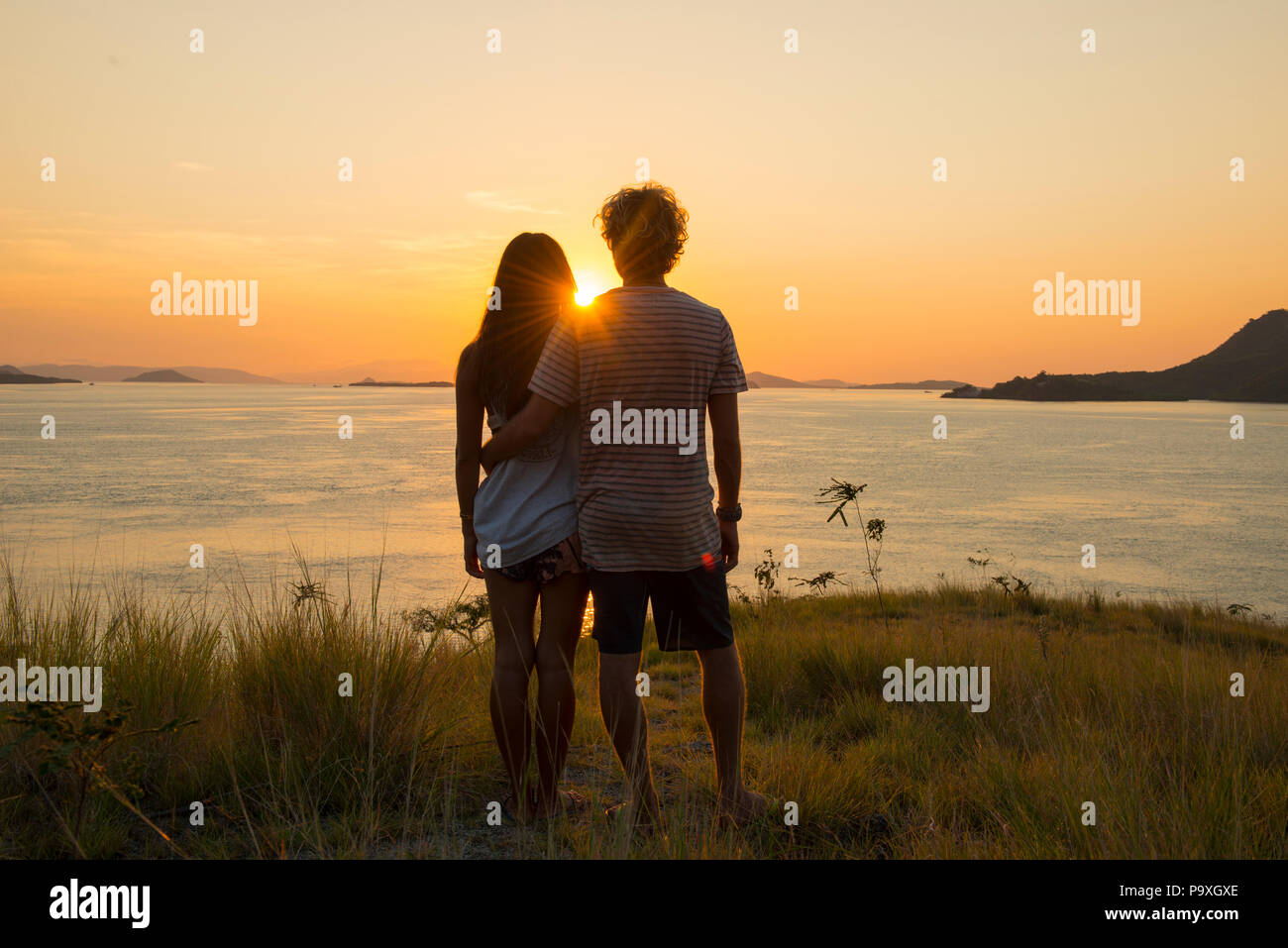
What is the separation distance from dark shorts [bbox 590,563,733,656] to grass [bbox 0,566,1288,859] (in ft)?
1.85

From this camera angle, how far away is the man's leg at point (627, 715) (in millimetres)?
2854

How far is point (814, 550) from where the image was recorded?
16656 millimetres

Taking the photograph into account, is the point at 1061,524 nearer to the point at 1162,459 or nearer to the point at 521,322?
the point at 521,322

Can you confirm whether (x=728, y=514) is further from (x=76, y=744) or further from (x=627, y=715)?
(x=76, y=744)

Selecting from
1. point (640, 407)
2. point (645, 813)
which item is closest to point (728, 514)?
point (640, 407)

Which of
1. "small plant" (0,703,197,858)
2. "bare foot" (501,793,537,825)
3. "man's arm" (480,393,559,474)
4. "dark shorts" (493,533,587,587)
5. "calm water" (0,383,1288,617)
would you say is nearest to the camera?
"small plant" (0,703,197,858)

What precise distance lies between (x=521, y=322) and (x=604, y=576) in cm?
94

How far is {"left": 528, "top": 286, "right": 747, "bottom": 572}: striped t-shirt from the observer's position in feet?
9.04

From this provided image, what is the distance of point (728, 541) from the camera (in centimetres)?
305

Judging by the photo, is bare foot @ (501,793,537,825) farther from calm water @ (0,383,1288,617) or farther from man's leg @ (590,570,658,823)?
calm water @ (0,383,1288,617)

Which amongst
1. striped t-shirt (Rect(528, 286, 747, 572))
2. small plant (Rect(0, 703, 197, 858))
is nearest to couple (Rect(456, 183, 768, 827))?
striped t-shirt (Rect(528, 286, 747, 572))

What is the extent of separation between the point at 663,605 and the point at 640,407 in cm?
73

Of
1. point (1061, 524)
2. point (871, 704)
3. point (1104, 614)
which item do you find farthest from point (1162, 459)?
point (871, 704)

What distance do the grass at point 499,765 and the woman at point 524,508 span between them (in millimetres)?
389
